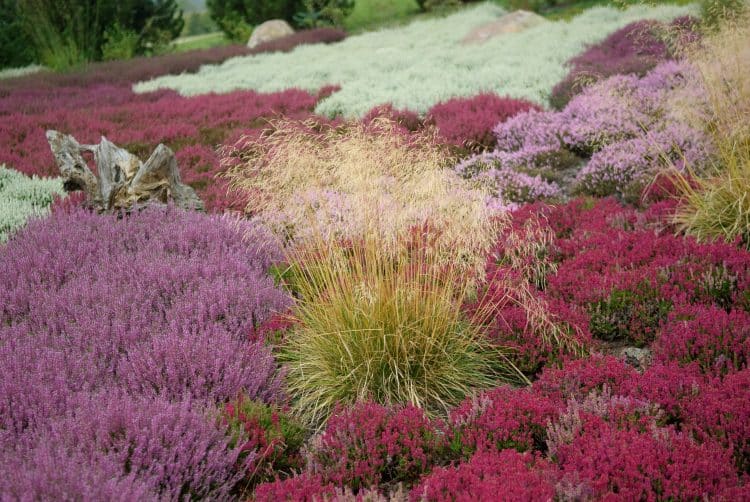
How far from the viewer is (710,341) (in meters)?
4.14

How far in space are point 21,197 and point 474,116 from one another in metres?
6.74

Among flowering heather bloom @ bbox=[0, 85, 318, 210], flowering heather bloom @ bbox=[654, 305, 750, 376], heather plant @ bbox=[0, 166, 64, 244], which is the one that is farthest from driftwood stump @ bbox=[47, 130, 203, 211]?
flowering heather bloom @ bbox=[654, 305, 750, 376]

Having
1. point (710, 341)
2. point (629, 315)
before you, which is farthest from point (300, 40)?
point (710, 341)

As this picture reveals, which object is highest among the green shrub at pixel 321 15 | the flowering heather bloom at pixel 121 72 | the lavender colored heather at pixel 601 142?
the green shrub at pixel 321 15

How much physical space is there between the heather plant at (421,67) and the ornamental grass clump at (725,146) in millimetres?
5222

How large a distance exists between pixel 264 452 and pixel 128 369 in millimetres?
1192

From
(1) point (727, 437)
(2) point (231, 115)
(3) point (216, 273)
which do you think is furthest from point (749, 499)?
(2) point (231, 115)

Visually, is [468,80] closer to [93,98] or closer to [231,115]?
[231,115]

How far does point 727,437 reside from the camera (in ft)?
10.9

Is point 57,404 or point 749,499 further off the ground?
point 57,404

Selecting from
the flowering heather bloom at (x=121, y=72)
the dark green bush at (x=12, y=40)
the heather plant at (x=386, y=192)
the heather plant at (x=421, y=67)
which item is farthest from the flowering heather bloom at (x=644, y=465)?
the dark green bush at (x=12, y=40)

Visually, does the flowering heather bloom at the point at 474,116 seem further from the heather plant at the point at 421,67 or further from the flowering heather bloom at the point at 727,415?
the flowering heather bloom at the point at 727,415

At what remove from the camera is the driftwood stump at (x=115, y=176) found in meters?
6.97

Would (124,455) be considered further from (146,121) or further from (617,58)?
(617,58)
